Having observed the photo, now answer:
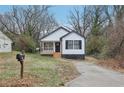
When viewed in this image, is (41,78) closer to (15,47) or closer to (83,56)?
(15,47)

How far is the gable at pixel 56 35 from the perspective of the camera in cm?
3691

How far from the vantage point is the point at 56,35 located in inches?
1524

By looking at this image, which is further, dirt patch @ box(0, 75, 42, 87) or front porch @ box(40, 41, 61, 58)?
front porch @ box(40, 41, 61, 58)

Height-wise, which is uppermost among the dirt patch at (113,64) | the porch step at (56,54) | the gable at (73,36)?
the gable at (73,36)

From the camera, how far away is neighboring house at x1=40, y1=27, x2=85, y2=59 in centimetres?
3603

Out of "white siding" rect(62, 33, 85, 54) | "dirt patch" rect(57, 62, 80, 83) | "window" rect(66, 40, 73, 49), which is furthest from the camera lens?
"window" rect(66, 40, 73, 49)

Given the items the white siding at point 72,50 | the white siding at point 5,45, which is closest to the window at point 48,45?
the white siding at point 72,50

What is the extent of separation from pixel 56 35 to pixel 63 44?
1.80m

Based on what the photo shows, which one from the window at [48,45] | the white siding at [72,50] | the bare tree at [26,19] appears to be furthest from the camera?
the window at [48,45]

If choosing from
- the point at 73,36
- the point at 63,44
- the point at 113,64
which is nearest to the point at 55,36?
the point at 63,44

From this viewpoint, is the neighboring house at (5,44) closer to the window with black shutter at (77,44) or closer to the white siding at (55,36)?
the white siding at (55,36)

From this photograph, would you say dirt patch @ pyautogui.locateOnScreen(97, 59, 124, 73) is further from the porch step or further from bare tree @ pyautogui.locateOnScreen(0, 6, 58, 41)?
the porch step

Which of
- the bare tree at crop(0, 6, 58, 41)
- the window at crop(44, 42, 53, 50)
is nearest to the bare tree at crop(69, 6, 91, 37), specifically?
the bare tree at crop(0, 6, 58, 41)

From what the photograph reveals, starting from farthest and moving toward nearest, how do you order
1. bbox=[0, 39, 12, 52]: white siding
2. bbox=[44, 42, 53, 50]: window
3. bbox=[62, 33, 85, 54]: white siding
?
1. bbox=[44, 42, 53, 50]: window
2. bbox=[62, 33, 85, 54]: white siding
3. bbox=[0, 39, 12, 52]: white siding
